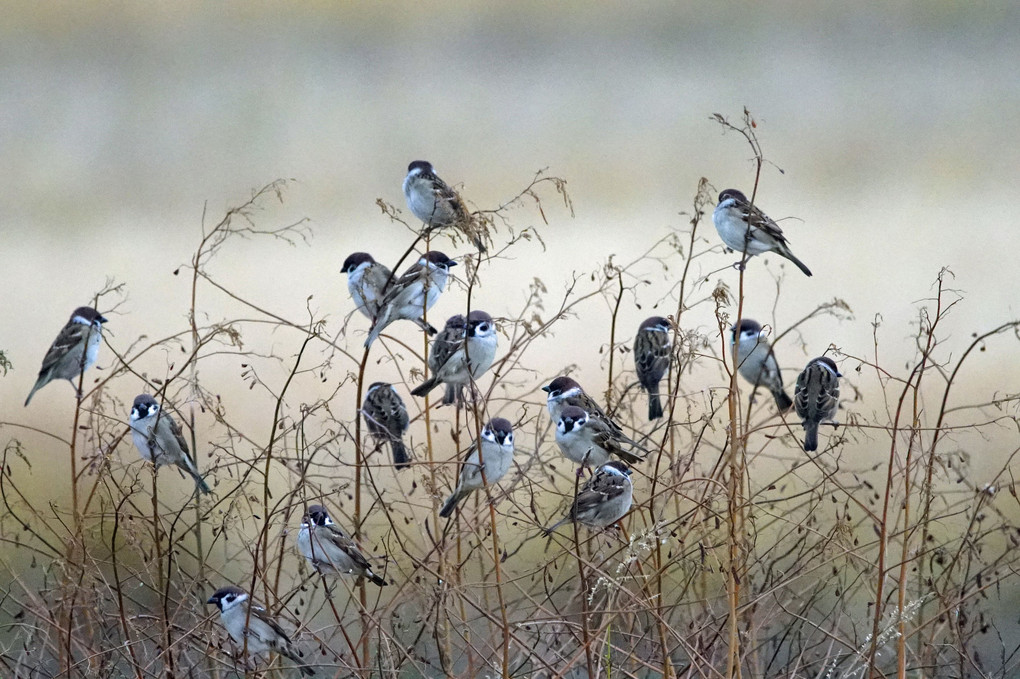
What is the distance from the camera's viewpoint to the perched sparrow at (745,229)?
182 inches

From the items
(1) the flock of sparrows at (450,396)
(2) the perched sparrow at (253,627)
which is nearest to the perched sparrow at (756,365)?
(1) the flock of sparrows at (450,396)

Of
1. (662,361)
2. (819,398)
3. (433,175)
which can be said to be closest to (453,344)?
(433,175)

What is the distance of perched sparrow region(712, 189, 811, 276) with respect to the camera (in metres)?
4.62

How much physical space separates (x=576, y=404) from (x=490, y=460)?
44cm

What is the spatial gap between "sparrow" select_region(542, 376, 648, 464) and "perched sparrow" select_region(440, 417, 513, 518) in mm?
234

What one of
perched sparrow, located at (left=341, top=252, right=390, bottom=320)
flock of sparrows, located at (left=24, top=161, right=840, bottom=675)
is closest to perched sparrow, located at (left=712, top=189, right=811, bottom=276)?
flock of sparrows, located at (left=24, top=161, right=840, bottom=675)

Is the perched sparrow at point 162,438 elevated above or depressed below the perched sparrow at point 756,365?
below

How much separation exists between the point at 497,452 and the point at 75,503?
5.00 ft

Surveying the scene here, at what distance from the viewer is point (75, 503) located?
346 centimetres

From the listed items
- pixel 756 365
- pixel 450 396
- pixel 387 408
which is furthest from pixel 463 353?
pixel 756 365

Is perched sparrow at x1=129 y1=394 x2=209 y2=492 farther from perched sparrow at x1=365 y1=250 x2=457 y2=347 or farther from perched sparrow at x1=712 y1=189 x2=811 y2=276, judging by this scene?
perched sparrow at x1=712 y1=189 x2=811 y2=276

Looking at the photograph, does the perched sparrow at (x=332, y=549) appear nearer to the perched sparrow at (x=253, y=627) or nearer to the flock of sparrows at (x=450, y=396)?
the flock of sparrows at (x=450, y=396)

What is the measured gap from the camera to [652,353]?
5.74 metres

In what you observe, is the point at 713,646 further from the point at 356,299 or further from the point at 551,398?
the point at 356,299
